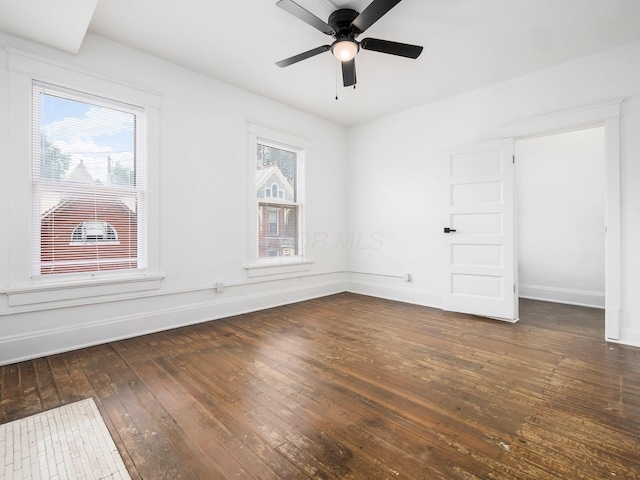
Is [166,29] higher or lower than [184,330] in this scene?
higher

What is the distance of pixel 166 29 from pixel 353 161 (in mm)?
3398

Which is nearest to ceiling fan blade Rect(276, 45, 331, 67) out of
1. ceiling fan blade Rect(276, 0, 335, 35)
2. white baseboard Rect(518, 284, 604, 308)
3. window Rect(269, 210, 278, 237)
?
ceiling fan blade Rect(276, 0, 335, 35)

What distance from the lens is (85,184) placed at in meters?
2.87

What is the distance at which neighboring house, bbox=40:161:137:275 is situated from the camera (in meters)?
2.73

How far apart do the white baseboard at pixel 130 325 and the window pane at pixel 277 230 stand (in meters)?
0.59

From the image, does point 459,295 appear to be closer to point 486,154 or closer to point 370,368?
point 486,154

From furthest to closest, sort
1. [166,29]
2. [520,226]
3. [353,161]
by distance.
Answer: [353,161] < [520,226] < [166,29]

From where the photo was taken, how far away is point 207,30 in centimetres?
283

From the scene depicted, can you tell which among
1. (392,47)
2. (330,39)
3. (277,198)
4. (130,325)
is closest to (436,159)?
(392,47)

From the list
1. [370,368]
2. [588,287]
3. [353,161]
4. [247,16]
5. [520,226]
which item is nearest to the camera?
[370,368]

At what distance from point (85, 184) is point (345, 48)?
2.70 m

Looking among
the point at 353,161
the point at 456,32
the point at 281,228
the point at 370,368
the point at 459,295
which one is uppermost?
the point at 456,32

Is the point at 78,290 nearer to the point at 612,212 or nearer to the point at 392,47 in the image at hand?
the point at 392,47

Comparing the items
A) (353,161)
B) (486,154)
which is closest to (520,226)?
(486,154)
